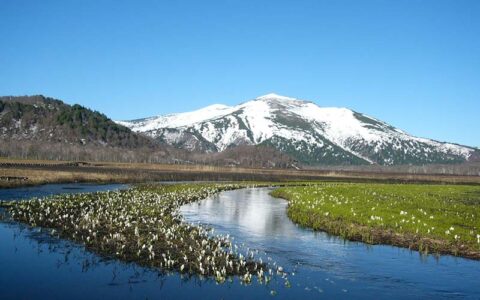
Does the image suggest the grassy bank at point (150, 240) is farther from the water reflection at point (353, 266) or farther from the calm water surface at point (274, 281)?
the water reflection at point (353, 266)

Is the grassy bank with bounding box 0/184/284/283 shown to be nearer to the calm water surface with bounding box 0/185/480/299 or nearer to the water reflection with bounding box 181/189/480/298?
the calm water surface with bounding box 0/185/480/299

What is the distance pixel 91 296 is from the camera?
61.1 feet

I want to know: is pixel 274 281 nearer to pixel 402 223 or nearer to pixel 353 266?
pixel 353 266

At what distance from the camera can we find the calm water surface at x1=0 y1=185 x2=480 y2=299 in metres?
19.7

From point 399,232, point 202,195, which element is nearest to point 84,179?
point 202,195

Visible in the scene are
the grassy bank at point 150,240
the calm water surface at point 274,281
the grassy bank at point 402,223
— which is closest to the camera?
the calm water surface at point 274,281

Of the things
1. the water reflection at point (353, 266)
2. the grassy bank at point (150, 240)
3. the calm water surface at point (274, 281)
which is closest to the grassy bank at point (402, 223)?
the water reflection at point (353, 266)

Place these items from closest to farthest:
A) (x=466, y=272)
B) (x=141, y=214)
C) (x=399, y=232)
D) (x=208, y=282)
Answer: (x=208, y=282) < (x=466, y=272) < (x=399, y=232) < (x=141, y=214)

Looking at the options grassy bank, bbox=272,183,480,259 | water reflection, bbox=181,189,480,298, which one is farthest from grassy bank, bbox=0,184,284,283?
grassy bank, bbox=272,183,480,259

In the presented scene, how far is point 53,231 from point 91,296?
1254 centimetres

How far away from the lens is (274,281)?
2203cm

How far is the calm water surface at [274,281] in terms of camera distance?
19656 millimetres

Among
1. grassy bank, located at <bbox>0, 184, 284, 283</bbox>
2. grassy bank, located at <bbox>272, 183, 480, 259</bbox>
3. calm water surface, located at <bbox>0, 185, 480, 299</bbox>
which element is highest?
grassy bank, located at <bbox>272, 183, 480, 259</bbox>

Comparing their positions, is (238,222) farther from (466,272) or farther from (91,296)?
(91,296)
